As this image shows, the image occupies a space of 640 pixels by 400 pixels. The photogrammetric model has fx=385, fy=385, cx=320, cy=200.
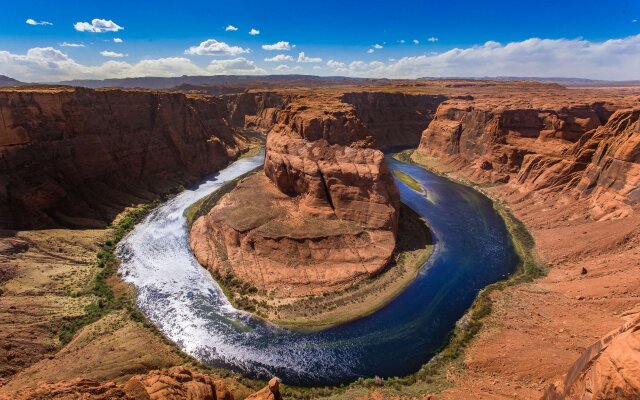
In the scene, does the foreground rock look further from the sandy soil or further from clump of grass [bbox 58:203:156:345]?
clump of grass [bbox 58:203:156:345]

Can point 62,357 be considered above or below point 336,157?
below

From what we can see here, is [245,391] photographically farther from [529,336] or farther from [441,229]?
[441,229]

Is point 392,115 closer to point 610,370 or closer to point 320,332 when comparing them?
point 320,332

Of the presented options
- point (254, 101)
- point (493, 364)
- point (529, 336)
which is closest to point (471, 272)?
point (529, 336)

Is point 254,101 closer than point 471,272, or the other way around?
point 471,272

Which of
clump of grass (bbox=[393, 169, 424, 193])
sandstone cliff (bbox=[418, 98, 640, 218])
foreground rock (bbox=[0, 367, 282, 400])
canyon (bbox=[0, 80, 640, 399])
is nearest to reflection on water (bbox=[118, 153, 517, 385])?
canyon (bbox=[0, 80, 640, 399])
